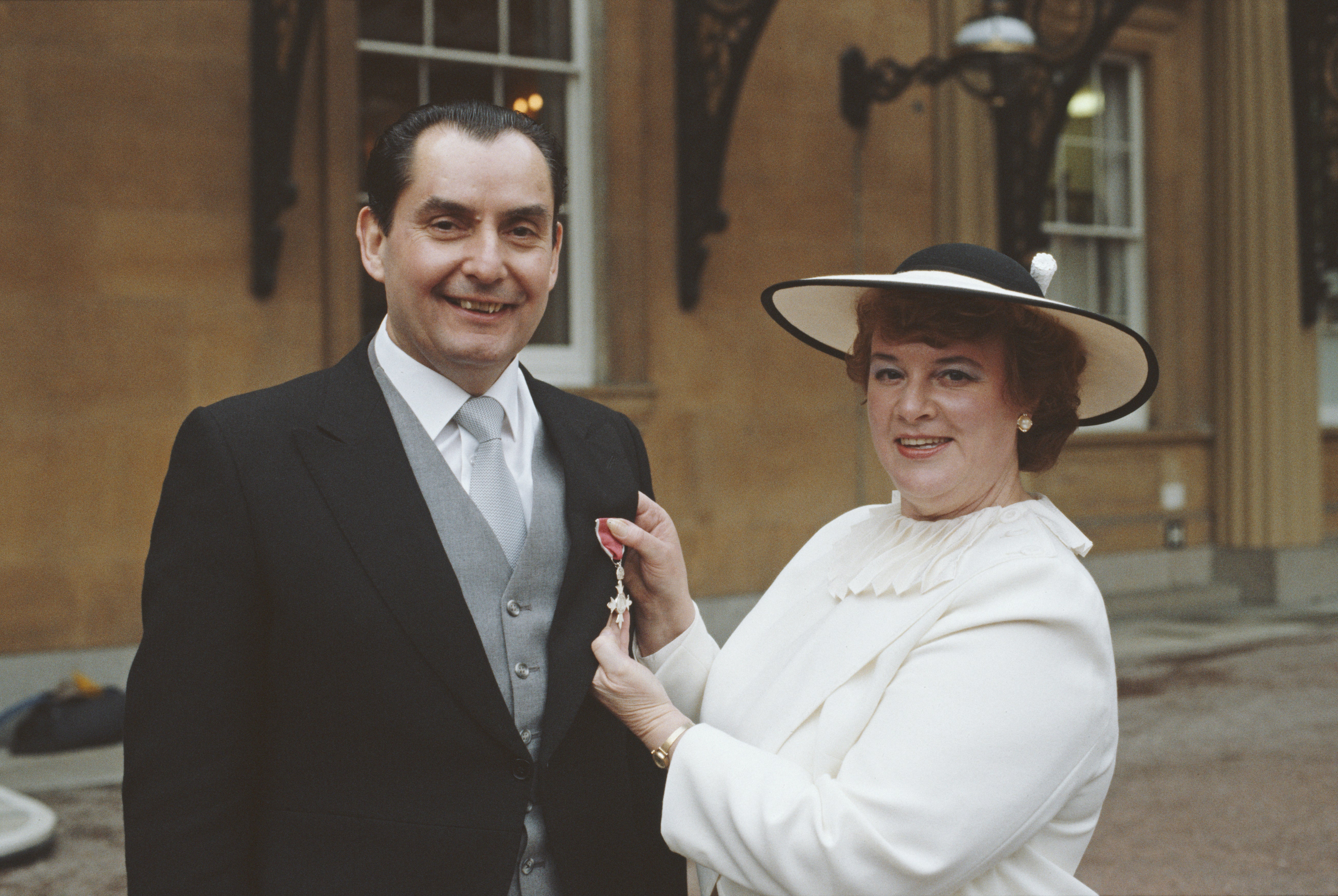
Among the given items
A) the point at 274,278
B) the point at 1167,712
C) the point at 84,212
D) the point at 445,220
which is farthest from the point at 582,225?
the point at 445,220

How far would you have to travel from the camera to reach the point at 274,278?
Result: 19.6ft

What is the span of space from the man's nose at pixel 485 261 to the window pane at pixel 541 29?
5.44m

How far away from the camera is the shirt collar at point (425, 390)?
6.15 feet

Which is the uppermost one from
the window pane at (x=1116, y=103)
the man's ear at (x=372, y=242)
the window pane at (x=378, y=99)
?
the window pane at (x=1116, y=103)

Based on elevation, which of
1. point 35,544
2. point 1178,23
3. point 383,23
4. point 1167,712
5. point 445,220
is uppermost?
point 1178,23

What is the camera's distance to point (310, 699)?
1.72 metres

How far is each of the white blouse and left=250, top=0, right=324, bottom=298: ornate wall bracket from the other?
184 inches

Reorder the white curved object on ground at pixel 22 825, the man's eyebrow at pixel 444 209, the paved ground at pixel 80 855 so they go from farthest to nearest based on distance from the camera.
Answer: the white curved object on ground at pixel 22 825, the paved ground at pixel 80 855, the man's eyebrow at pixel 444 209

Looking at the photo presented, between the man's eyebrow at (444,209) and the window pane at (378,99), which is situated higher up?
the window pane at (378,99)

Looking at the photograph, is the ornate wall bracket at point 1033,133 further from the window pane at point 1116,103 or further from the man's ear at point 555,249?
the man's ear at point 555,249

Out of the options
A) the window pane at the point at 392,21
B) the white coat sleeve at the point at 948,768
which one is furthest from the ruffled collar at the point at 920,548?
the window pane at the point at 392,21

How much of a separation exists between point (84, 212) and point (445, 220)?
4.57 m

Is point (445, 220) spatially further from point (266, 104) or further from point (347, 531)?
point (266, 104)

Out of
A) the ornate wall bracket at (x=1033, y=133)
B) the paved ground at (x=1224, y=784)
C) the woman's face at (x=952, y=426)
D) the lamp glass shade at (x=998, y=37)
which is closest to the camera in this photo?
the woman's face at (x=952, y=426)
